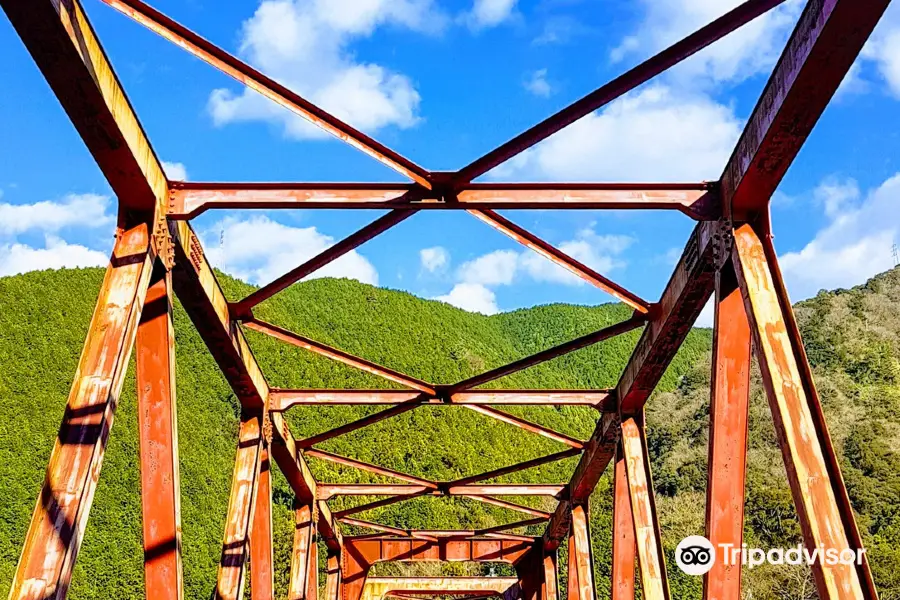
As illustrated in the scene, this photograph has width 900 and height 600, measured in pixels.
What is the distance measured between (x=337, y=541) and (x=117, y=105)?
14.3 metres

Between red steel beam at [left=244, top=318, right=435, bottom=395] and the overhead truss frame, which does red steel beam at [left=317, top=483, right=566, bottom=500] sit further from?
red steel beam at [left=244, top=318, right=435, bottom=395]

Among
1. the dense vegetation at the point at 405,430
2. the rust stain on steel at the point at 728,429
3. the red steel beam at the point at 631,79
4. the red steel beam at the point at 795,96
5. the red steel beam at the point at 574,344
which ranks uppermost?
the dense vegetation at the point at 405,430

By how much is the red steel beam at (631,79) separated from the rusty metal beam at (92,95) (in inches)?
101

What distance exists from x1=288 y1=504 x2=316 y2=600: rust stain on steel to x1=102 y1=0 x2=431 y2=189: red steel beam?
9.54m

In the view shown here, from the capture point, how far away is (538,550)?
20.4m

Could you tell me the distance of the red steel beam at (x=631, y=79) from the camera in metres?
6.23

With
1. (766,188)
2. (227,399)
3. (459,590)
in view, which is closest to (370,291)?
(227,399)

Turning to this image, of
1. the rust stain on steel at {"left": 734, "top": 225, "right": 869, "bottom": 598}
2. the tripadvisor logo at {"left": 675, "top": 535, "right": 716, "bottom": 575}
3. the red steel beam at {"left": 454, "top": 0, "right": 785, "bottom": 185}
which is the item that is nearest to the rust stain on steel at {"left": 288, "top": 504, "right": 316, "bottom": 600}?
the tripadvisor logo at {"left": 675, "top": 535, "right": 716, "bottom": 575}

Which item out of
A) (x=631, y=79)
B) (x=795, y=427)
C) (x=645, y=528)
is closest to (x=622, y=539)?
(x=645, y=528)

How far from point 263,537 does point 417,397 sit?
2.62 metres

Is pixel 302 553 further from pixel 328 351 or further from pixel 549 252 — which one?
pixel 549 252

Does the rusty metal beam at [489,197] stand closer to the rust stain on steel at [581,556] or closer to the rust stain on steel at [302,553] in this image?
the rust stain on steel at [302,553]

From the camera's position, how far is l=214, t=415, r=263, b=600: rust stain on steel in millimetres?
10023

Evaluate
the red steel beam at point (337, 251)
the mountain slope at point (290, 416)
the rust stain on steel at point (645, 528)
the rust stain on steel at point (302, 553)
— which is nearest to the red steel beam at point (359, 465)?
the rust stain on steel at point (302, 553)
